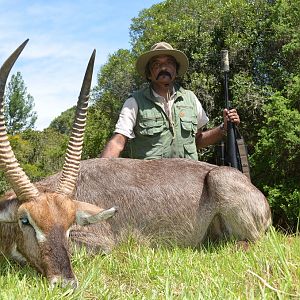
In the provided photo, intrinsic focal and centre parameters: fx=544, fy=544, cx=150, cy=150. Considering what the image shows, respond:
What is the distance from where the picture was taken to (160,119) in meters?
7.99

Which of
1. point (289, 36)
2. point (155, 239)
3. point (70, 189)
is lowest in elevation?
point (155, 239)

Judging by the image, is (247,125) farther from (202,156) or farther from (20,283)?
(20,283)

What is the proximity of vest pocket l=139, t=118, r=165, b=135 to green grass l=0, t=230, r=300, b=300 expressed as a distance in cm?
266

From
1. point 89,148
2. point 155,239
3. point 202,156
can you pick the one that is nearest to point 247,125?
point 202,156

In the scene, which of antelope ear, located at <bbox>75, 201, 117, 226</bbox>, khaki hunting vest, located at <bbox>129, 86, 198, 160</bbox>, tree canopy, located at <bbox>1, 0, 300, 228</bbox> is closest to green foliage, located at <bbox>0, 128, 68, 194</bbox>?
tree canopy, located at <bbox>1, 0, 300, 228</bbox>

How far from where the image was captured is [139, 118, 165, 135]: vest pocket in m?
7.92

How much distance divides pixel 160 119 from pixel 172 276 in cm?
383

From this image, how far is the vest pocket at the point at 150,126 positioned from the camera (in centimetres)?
792

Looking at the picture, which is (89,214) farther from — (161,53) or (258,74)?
(258,74)

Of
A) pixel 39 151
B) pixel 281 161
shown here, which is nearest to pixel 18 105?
pixel 39 151

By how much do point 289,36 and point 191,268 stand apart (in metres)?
15.2

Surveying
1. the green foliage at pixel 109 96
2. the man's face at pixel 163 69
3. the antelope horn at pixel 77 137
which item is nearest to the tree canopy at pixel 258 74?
the green foliage at pixel 109 96

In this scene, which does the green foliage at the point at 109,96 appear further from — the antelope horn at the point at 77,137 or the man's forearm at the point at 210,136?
the antelope horn at the point at 77,137

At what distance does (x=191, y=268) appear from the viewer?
478 cm
